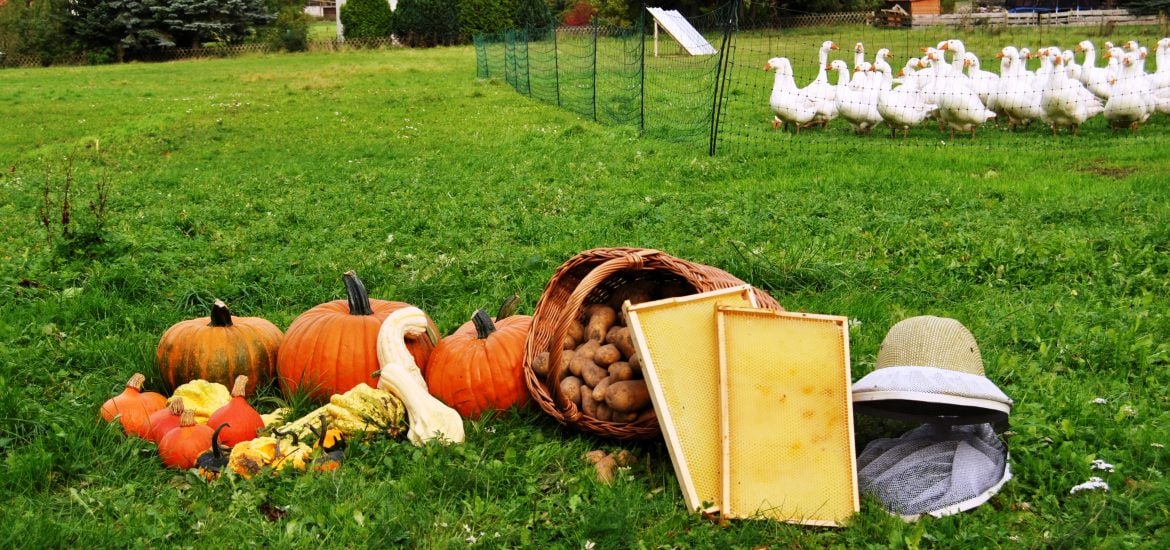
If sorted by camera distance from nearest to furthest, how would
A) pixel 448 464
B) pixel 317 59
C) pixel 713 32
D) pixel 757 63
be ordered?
pixel 448 464 → pixel 757 63 → pixel 317 59 → pixel 713 32

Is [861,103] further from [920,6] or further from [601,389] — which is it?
[920,6]

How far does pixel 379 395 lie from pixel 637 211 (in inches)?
160

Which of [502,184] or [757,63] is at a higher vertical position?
[757,63]

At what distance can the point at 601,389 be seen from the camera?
3.78 metres

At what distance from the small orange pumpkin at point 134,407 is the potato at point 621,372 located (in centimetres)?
183

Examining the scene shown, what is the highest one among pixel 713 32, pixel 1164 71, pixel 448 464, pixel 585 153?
pixel 713 32

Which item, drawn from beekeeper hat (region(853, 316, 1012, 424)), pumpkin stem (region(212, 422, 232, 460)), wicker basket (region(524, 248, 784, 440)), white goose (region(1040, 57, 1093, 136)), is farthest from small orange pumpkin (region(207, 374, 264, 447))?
white goose (region(1040, 57, 1093, 136))

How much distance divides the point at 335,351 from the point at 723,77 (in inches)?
297

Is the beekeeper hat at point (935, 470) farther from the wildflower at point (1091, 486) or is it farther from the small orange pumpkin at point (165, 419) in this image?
the small orange pumpkin at point (165, 419)

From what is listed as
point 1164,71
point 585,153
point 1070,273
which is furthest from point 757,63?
point 1070,273

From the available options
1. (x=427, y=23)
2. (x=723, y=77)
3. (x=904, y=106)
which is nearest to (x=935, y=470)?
(x=723, y=77)

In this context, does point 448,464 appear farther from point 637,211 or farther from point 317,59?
point 317,59

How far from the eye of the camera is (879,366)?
399cm

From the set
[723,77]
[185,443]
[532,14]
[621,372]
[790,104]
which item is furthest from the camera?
[532,14]
